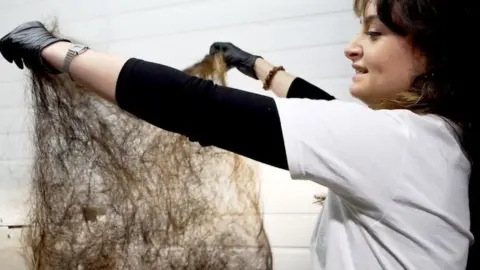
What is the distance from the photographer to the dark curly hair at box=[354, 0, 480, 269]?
0.62 metres

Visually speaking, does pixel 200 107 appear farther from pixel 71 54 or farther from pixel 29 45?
pixel 29 45

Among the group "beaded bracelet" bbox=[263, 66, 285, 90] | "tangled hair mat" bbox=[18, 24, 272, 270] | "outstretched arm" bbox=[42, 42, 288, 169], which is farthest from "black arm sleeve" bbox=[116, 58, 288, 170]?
"beaded bracelet" bbox=[263, 66, 285, 90]

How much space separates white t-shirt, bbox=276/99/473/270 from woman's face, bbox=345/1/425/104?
87 mm

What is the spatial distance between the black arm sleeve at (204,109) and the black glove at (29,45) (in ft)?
0.63

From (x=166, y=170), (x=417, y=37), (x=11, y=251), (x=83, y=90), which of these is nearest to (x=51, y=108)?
(x=83, y=90)

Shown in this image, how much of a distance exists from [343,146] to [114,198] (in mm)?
638

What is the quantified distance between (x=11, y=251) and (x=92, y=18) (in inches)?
30.3

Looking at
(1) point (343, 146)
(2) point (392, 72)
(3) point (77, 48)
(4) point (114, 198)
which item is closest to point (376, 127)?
(1) point (343, 146)

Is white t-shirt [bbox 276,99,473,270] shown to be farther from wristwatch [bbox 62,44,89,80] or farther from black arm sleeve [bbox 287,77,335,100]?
black arm sleeve [bbox 287,77,335,100]

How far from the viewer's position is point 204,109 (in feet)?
1.85

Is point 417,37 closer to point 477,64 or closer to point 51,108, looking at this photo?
point 477,64

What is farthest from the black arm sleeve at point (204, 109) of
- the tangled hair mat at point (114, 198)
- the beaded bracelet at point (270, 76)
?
the beaded bracelet at point (270, 76)

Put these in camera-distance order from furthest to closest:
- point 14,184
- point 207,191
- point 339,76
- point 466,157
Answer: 1. point 14,184
2. point 339,76
3. point 207,191
4. point 466,157

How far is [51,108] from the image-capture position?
0.99 m
